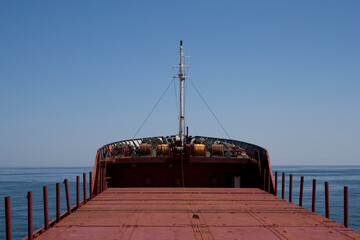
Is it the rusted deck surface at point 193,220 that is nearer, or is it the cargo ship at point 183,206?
the rusted deck surface at point 193,220

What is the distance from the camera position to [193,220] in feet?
37.6

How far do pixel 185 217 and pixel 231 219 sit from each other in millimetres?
1348

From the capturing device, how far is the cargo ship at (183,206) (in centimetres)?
996

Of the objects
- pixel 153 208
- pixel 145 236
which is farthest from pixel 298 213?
pixel 145 236

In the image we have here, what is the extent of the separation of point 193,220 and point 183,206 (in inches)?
101

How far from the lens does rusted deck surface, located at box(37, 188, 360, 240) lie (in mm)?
9758

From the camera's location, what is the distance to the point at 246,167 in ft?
76.2

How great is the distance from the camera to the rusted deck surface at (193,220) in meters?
9.76

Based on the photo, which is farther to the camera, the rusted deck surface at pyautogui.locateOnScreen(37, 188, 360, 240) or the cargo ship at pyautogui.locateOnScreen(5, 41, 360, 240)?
the cargo ship at pyautogui.locateOnScreen(5, 41, 360, 240)

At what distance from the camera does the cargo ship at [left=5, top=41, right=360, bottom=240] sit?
9.96m

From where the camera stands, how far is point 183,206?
1399 cm

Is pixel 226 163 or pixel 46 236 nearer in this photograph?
pixel 46 236

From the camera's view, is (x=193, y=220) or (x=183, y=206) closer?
(x=193, y=220)

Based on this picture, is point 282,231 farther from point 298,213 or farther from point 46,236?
point 46,236
